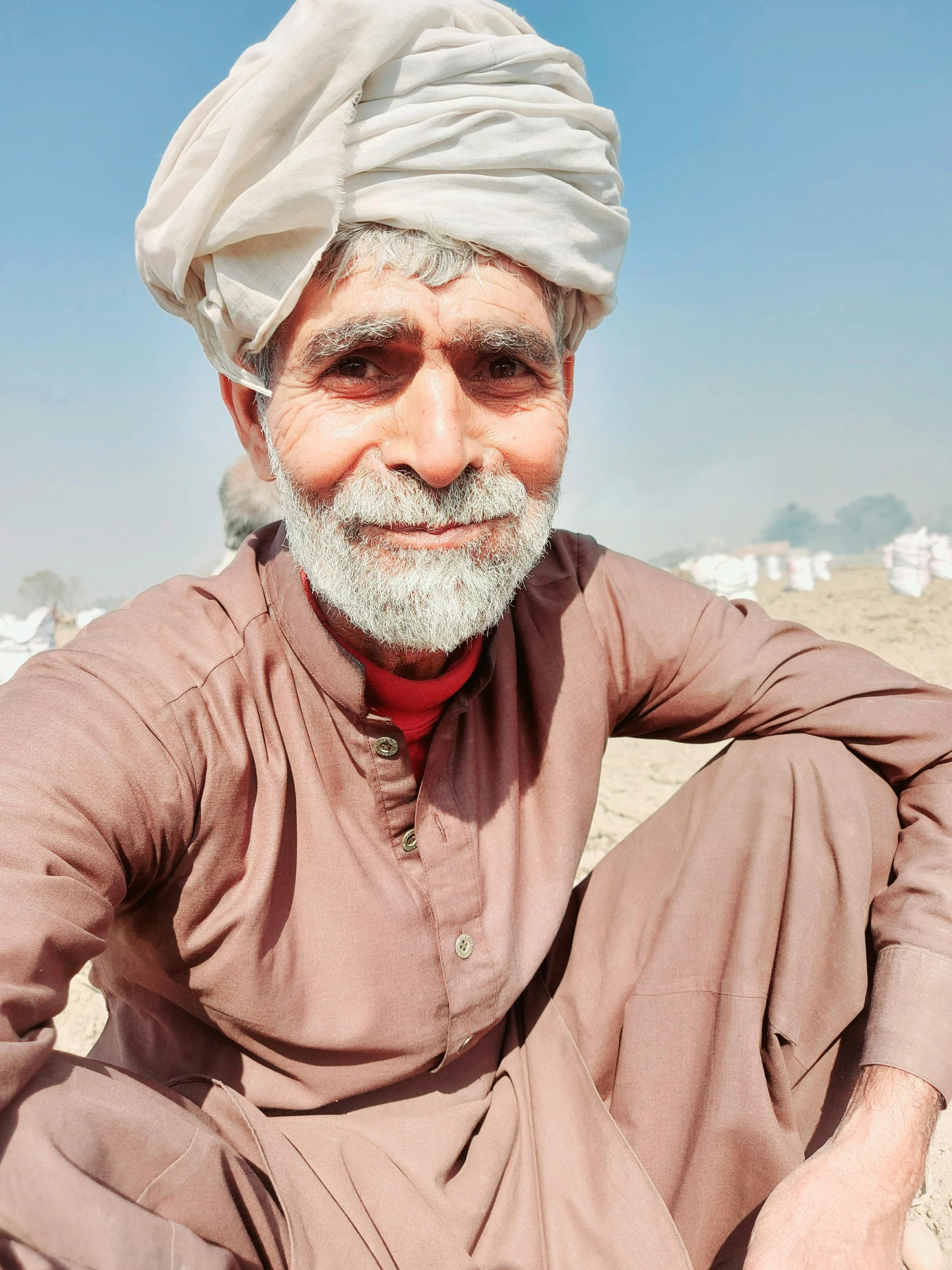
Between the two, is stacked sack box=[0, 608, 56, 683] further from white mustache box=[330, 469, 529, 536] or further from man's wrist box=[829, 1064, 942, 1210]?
man's wrist box=[829, 1064, 942, 1210]

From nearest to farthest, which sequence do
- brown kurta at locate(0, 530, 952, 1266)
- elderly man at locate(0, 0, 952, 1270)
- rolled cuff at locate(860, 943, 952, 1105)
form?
brown kurta at locate(0, 530, 952, 1266), elderly man at locate(0, 0, 952, 1270), rolled cuff at locate(860, 943, 952, 1105)

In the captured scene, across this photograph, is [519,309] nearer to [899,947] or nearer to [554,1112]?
[899,947]

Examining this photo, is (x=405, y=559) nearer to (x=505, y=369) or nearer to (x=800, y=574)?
(x=505, y=369)

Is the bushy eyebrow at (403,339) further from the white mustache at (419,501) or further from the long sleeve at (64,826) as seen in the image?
the long sleeve at (64,826)

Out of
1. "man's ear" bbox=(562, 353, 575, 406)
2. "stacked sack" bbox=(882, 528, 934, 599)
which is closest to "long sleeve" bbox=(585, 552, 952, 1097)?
"man's ear" bbox=(562, 353, 575, 406)

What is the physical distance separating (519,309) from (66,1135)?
1.47 meters

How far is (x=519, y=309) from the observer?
1.73 m

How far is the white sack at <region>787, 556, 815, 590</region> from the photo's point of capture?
1236 centimetres

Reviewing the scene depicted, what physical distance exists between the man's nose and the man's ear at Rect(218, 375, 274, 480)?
408mm

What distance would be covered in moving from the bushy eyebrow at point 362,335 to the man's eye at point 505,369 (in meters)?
0.19

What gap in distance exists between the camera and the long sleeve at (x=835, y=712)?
159cm

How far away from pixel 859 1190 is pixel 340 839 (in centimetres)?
97

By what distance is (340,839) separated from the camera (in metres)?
1.56

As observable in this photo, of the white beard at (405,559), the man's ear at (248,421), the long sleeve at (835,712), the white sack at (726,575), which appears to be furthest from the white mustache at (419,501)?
the white sack at (726,575)
